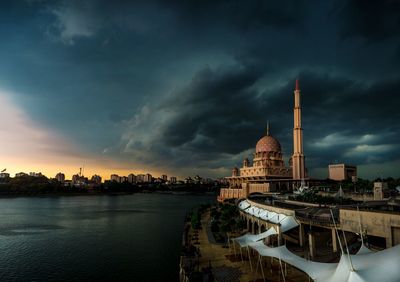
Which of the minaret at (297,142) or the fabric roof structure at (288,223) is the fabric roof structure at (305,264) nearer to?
the fabric roof structure at (288,223)

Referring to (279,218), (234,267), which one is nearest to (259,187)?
(279,218)

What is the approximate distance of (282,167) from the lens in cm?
12512

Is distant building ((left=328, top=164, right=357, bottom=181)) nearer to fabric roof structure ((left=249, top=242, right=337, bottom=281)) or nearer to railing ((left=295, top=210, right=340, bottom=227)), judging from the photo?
railing ((left=295, top=210, right=340, bottom=227))

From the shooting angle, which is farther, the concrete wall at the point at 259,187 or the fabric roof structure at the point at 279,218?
the concrete wall at the point at 259,187

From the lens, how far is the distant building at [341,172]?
119950 millimetres

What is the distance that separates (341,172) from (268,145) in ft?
95.7

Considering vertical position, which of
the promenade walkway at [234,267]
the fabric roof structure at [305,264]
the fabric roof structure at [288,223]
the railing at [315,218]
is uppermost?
the railing at [315,218]

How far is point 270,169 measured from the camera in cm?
12275

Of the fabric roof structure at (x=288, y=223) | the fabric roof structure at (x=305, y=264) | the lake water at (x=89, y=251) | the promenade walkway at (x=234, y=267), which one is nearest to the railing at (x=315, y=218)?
the fabric roof structure at (x=288, y=223)

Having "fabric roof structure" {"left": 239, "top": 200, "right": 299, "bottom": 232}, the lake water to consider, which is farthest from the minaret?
"fabric roof structure" {"left": 239, "top": 200, "right": 299, "bottom": 232}

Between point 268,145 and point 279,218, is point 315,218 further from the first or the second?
point 268,145

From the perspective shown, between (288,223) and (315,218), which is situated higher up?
(315,218)

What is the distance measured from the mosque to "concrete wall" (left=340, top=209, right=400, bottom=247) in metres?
79.9

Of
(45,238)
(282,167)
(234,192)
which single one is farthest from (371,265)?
(282,167)
